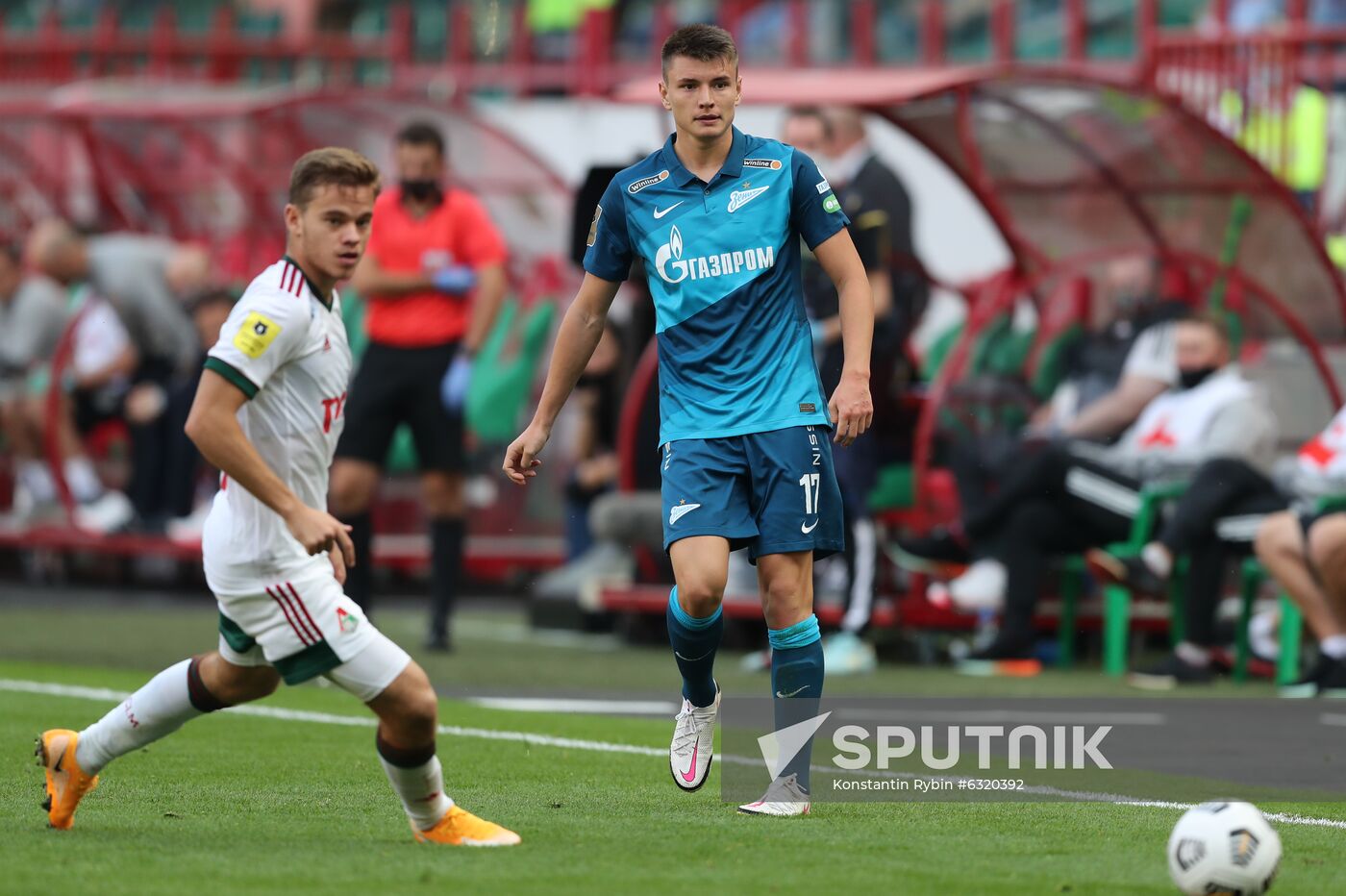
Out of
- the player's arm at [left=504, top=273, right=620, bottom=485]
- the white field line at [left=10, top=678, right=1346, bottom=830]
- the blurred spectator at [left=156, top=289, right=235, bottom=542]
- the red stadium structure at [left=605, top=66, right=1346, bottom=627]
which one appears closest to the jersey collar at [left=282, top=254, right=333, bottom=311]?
the player's arm at [left=504, top=273, right=620, bottom=485]

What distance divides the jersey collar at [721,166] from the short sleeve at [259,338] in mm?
1331

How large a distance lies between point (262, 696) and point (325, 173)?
1306 mm

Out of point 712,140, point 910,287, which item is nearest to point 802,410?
point 712,140

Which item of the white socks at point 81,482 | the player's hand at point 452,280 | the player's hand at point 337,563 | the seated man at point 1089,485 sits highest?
the player's hand at point 337,563

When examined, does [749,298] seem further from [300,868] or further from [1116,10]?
[1116,10]

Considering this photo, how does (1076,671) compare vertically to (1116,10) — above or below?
below

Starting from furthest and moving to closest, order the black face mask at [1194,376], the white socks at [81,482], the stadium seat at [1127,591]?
the white socks at [81,482]
the black face mask at [1194,376]
the stadium seat at [1127,591]

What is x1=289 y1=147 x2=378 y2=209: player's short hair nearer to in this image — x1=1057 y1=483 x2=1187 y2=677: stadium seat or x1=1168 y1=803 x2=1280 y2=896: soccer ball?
x1=1168 y1=803 x2=1280 y2=896: soccer ball

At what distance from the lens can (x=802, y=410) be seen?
674 centimetres

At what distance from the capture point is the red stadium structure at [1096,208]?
1256cm

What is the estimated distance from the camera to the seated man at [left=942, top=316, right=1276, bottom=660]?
1171cm

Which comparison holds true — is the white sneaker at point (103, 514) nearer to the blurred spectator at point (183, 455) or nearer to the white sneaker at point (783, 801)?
Result: the blurred spectator at point (183, 455)

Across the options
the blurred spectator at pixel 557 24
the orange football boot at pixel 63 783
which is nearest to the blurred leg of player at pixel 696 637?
the orange football boot at pixel 63 783

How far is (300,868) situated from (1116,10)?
16.9 metres
